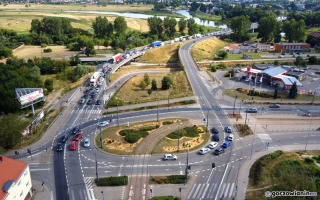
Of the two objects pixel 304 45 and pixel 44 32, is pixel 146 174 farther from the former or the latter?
pixel 44 32

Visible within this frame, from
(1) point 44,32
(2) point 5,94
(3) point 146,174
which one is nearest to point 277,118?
(3) point 146,174

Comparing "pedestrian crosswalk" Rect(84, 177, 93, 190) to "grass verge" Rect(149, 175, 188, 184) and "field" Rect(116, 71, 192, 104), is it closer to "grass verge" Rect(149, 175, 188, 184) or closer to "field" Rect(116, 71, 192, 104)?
"grass verge" Rect(149, 175, 188, 184)

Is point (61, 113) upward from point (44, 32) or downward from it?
downward

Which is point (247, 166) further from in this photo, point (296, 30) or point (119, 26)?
point (119, 26)

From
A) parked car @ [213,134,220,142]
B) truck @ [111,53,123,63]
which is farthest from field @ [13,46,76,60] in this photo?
parked car @ [213,134,220,142]

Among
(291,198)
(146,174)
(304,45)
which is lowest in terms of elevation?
(146,174)

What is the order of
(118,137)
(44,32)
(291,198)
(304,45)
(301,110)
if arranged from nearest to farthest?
(291,198)
(118,137)
(301,110)
(304,45)
(44,32)

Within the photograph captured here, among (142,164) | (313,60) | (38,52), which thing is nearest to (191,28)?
(313,60)
